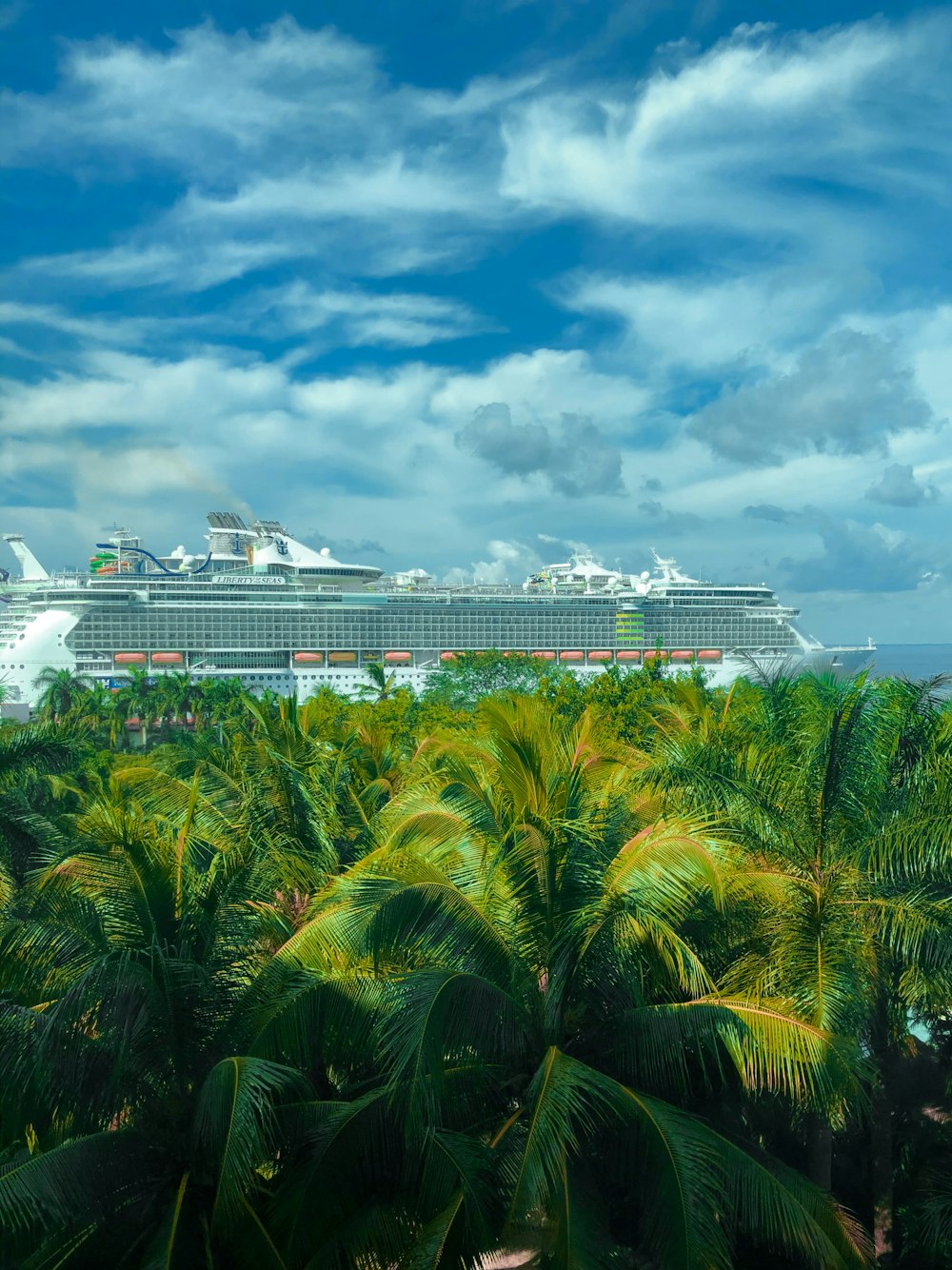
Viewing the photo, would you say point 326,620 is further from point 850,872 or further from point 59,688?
point 850,872

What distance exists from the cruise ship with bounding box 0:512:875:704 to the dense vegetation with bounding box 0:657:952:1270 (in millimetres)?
56283

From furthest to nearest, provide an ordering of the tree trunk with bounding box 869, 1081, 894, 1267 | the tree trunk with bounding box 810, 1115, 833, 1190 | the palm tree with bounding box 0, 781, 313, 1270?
the tree trunk with bounding box 869, 1081, 894, 1267 < the tree trunk with bounding box 810, 1115, 833, 1190 < the palm tree with bounding box 0, 781, 313, 1270

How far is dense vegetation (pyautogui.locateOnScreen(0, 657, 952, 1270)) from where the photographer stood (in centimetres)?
659

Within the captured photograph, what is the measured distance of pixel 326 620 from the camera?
7569 centimetres

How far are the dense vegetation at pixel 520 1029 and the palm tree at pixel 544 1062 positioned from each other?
0.02 metres

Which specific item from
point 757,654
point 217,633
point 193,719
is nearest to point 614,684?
point 193,719

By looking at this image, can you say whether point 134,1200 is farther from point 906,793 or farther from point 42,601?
point 42,601

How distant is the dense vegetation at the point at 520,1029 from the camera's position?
659cm

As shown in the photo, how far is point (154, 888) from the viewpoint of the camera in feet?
25.6

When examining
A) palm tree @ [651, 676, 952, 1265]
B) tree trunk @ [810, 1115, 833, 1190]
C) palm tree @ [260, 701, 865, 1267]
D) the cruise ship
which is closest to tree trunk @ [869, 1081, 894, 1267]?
palm tree @ [651, 676, 952, 1265]

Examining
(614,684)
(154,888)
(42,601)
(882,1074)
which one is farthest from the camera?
(42,601)

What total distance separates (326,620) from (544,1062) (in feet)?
229

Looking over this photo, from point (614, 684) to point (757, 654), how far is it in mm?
56329

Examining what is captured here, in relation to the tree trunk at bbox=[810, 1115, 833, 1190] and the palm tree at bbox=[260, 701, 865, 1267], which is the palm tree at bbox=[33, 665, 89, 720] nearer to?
the palm tree at bbox=[260, 701, 865, 1267]
